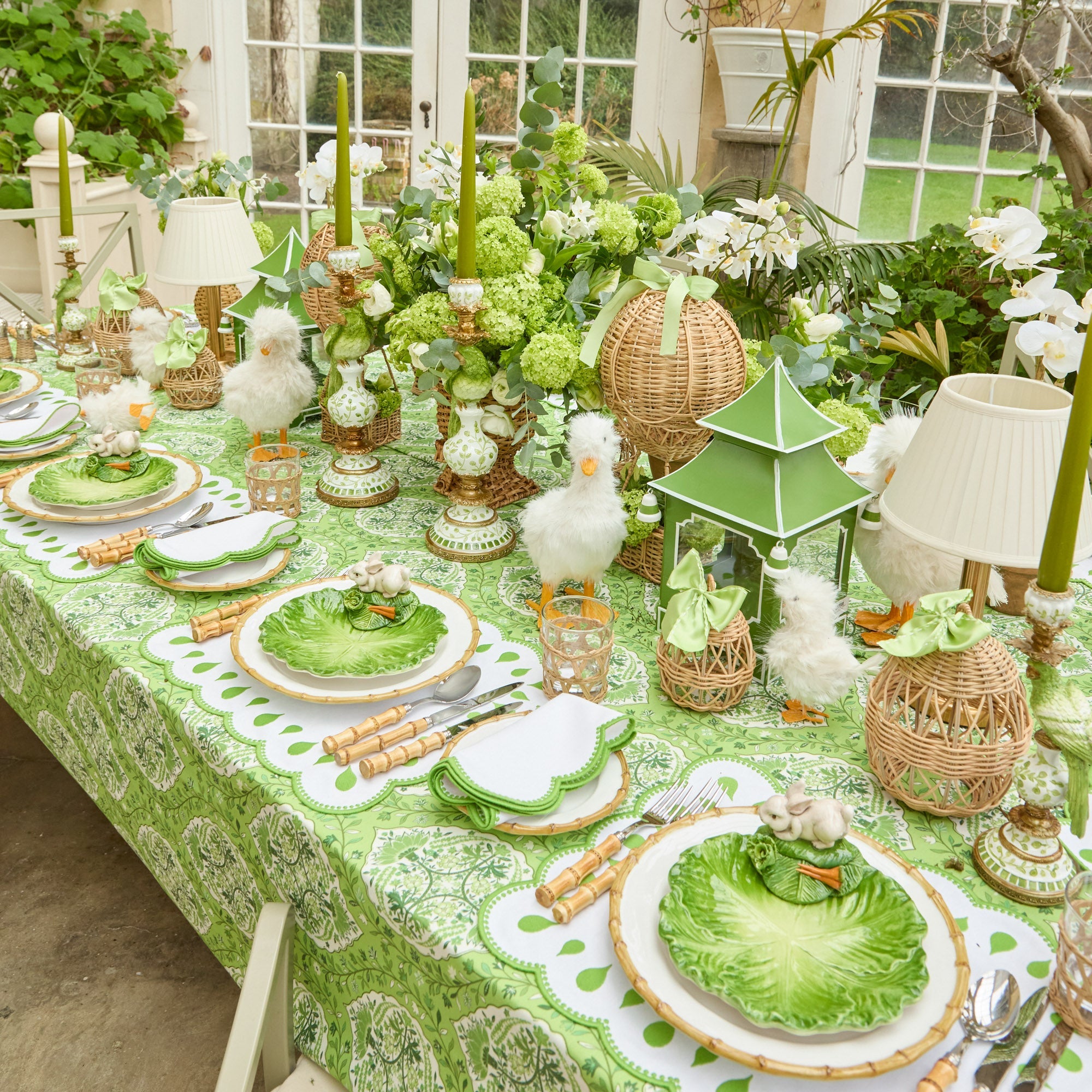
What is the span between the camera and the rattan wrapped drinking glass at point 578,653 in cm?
109

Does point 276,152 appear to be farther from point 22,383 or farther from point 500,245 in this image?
point 500,245

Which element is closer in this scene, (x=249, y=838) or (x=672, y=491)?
(x=249, y=838)

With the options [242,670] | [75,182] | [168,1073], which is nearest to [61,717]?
[242,670]

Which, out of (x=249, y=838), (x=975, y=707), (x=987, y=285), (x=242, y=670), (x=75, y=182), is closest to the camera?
(x=975, y=707)

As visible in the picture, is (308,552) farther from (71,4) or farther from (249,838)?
(71,4)

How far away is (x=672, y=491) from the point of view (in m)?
1.16

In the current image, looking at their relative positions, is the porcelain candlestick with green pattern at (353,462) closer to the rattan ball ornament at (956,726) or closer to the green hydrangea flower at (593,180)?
the green hydrangea flower at (593,180)

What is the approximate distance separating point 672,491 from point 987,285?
6.03 ft

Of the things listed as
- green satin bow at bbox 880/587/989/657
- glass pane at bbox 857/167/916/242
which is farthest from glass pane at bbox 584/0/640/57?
green satin bow at bbox 880/587/989/657

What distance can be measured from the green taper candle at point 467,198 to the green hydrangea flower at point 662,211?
302 mm

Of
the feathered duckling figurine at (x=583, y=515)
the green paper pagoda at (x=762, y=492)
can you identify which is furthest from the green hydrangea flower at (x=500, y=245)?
the green paper pagoda at (x=762, y=492)

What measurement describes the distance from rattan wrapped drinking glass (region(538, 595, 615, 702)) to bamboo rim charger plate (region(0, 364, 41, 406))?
Result: 1.31 m

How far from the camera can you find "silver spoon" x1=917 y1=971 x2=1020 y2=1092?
2.31ft

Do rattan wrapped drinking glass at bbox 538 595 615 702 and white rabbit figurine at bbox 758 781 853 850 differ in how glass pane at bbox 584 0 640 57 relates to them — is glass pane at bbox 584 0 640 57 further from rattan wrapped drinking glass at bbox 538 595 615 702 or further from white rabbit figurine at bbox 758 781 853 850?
white rabbit figurine at bbox 758 781 853 850
